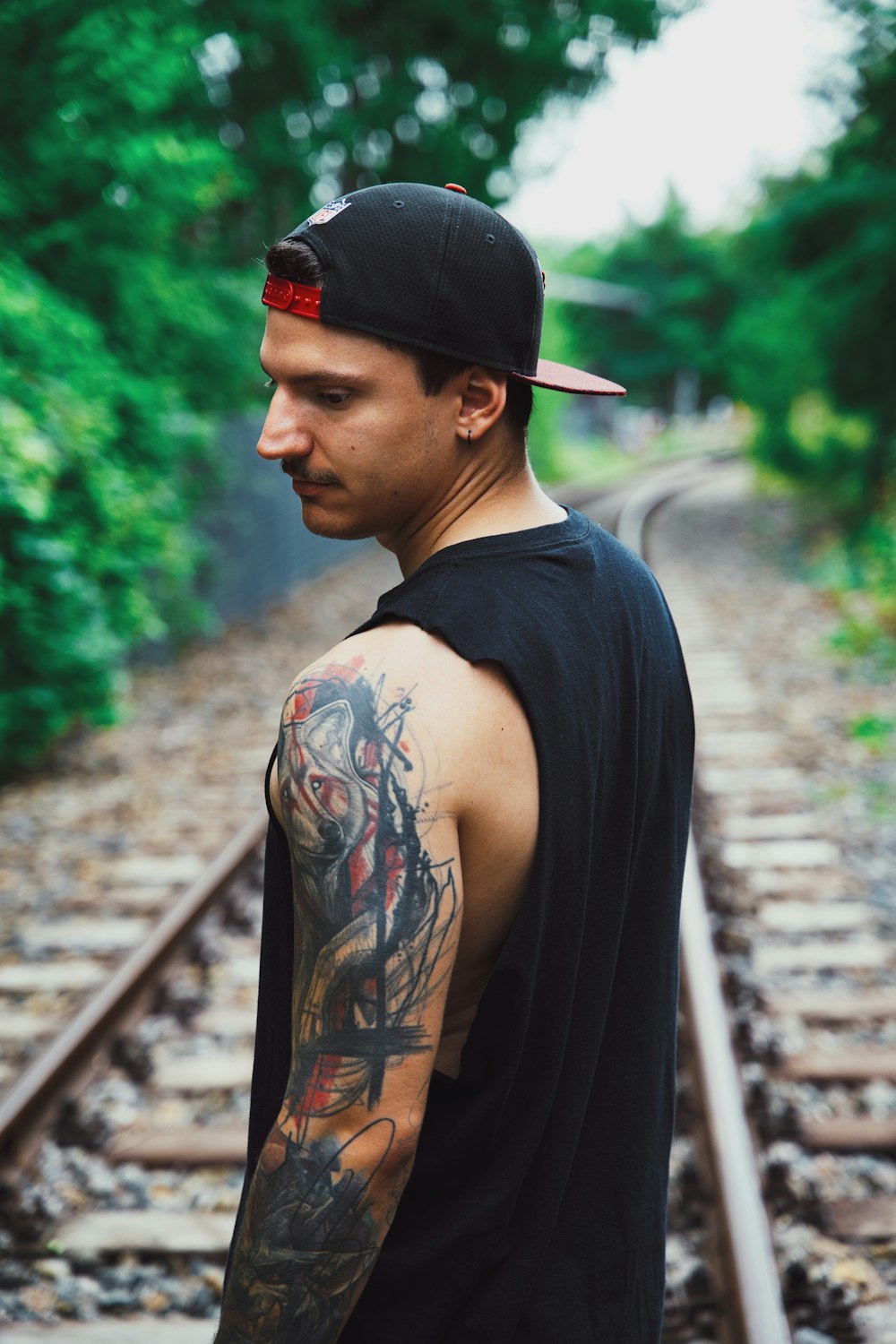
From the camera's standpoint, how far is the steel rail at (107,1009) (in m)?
3.71

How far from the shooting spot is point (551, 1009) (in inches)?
54.1

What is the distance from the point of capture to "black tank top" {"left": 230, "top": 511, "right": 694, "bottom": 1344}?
131 centimetres

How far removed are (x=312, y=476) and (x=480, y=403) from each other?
0.22m

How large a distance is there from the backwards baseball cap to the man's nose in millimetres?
118

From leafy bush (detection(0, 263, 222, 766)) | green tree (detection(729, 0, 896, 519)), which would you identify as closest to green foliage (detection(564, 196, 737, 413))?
green tree (detection(729, 0, 896, 519))

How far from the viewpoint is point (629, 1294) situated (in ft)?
5.08

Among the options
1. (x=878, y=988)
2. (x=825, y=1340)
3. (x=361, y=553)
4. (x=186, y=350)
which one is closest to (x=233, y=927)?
(x=878, y=988)

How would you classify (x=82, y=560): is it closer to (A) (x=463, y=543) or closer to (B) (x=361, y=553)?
(A) (x=463, y=543)

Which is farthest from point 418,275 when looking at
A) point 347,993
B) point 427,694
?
point 347,993

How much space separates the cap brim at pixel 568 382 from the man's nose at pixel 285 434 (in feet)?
0.89

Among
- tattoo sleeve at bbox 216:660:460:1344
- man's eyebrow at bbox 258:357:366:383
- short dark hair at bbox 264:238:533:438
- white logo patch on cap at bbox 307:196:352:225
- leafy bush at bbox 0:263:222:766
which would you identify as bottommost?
tattoo sleeve at bbox 216:660:460:1344

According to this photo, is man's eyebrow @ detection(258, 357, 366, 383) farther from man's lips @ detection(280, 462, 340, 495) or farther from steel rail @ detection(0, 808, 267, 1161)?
steel rail @ detection(0, 808, 267, 1161)

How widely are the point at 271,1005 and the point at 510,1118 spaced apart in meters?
0.33

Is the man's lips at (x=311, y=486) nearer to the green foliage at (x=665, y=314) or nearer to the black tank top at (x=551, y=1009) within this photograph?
the black tank top at (x=551, y=1009)
